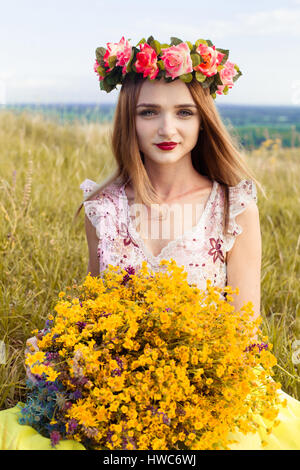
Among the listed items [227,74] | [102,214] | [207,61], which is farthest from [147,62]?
[102,214]

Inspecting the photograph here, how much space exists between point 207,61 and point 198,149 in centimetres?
48

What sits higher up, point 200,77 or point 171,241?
point 200,77

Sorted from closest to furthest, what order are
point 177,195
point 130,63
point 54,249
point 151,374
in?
point 151,374 < point 130,63 < point 177,195 < point 54,249

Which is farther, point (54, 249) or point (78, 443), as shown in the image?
point (54, 249)

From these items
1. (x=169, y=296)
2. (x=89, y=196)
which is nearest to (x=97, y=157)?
(x=89, y=196)

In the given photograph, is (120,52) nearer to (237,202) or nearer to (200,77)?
(200,77)

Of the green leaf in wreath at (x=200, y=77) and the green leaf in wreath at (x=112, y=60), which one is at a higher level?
the green leaf in wreath at (x=112, y=60)

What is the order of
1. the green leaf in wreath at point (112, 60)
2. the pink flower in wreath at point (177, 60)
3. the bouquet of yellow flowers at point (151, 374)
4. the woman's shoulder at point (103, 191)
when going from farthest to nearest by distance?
the woman's shoulder at point (103, 191) < the green leaf in wreath at point (112, 60) < the pink flower in wreath at point (177, 60) < the bouquet of yellow flowers at point (151, 374)

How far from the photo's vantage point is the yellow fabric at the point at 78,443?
1.74m

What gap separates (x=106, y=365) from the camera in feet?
5.34

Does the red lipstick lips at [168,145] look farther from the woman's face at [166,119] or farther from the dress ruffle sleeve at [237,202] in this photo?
the dress ruffle sleeve at [237,202]

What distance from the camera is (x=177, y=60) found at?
7.52ft

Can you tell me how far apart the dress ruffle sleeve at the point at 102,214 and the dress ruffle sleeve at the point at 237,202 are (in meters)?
0.61

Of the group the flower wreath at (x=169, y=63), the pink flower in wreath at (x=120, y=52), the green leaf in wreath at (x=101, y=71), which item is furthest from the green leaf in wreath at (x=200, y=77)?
the green leaf in wreath at (x=101, y=71)
